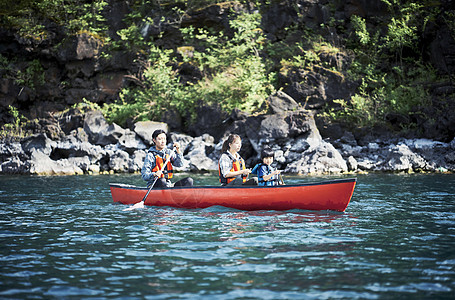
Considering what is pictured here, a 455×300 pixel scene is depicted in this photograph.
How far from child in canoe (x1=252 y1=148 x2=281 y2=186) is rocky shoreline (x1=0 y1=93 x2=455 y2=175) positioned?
7664mm

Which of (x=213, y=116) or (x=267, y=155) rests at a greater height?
(x=213, y=116)

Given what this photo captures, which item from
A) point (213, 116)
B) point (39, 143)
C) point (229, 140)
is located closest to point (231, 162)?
point (229, 140)

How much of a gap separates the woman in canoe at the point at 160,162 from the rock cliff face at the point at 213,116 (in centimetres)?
789

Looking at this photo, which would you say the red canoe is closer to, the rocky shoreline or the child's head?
the child's head

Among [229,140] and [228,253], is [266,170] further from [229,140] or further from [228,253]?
[228,253]

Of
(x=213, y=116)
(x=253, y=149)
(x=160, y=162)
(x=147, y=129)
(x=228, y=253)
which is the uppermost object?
(x=213, y=116)

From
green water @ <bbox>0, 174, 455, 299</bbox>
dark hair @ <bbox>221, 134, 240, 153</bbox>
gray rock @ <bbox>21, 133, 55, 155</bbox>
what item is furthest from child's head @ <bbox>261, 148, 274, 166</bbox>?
gray rock @ <bbox>21, 133, 55, 155</bbox>

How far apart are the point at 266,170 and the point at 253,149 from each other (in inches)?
413

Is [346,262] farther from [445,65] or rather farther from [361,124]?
[445,65]

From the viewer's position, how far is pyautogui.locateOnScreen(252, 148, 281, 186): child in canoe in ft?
24.7

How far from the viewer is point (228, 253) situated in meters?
4.51

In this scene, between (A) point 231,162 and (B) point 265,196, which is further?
(A) point 231,162

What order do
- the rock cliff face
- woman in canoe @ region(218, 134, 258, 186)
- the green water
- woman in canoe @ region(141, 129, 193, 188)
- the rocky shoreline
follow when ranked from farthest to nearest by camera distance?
the rock cliff face < the rocky shoreline < woman in canoe @ region(141, 129, 193, 188) < woman in canoe @ region(218, 134, 258, 186) < the green water

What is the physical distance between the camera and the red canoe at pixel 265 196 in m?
6.94
